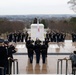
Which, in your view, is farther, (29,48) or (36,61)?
(36,61)

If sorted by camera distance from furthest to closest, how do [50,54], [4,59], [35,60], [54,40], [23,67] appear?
[54,40] → [50,54] → [35,60] → [23,67] → [4,59]

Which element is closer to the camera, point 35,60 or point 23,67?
point 23,67

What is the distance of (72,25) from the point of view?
7762 centimetres

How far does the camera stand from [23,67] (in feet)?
77.9

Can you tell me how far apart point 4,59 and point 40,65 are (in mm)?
7226

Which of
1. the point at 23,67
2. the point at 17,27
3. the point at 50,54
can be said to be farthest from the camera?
the point at 17,27

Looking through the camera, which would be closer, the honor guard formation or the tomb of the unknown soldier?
the honor guard formation

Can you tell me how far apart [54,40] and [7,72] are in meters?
27.1

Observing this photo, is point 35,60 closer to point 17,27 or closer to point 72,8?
point 72,8

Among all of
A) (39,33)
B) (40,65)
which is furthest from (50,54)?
(39,33)


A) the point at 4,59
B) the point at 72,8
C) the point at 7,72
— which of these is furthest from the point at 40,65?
the point at 72,8

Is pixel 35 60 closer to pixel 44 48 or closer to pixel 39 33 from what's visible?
pixel 44 48

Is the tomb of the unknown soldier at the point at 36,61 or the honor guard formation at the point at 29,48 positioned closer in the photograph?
the honor guard formation at the point at 29,48

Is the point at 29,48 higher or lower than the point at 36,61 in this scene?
higher
